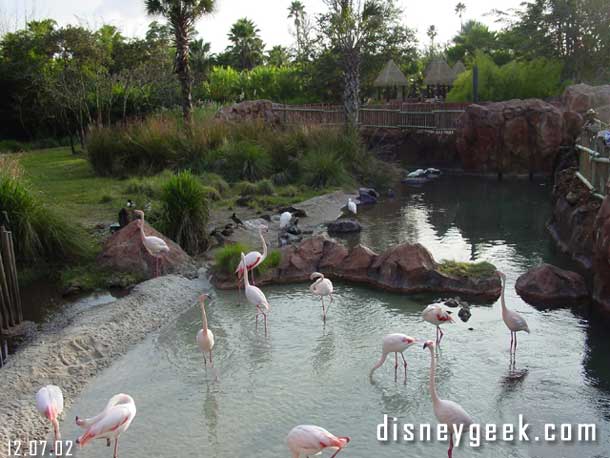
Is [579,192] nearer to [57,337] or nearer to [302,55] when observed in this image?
[57,337]

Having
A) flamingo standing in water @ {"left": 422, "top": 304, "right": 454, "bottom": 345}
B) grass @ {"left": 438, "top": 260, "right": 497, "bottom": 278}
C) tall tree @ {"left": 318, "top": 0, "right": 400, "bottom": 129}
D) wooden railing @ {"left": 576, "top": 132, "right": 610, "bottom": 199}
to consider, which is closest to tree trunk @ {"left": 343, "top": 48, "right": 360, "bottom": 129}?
tall tree @ {"left": 318, "top": 0, "right": 400, "bottom": 129}

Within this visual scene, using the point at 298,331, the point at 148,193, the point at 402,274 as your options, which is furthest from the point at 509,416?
the point at 148,193

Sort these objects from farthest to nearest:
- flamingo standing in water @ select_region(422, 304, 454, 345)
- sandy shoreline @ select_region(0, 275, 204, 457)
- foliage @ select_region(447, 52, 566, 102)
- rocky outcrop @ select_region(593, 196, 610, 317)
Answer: foliage @ select_region(447, 52, 566, 102) → rocky outcrop @ select_region(593, 196, 610, 317) → flamingo standing in water @ select_region(422, 304, 454, 345) → sandy shoreline @ select_region(0, 275, 204, 457)

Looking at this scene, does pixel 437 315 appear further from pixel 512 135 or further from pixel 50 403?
pixel 512 135

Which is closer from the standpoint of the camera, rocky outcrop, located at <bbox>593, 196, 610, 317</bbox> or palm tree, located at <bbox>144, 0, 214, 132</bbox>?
rocky outcrop, located at <bbox>593, 196, 610, 317</bbox>

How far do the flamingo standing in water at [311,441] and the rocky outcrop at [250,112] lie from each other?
796 inches

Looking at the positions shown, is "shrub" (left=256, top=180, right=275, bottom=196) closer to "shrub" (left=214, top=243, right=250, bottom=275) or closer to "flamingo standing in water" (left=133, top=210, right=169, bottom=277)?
Result: "shrub" (left=214, top=243, right=250, bottom=275)

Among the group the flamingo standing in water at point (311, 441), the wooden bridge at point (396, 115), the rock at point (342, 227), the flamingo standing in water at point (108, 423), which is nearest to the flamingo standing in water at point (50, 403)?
the flamingo standing in water at point (108, 423)

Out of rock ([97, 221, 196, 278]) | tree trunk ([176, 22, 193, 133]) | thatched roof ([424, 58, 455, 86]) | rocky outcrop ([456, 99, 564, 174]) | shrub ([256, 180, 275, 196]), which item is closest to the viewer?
rock ([97, 221, 196, 278])

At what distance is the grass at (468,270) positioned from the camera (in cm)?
944

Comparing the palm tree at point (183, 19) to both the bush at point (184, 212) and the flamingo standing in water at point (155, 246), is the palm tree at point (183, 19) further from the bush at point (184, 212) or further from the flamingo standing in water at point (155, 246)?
the flamingo standing in water at point (155, 246)

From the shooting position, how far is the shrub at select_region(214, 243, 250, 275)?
993cm

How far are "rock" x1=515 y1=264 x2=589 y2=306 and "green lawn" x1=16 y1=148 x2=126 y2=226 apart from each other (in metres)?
7.98

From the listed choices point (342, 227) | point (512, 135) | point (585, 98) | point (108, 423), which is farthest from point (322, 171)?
point (108, 423)
